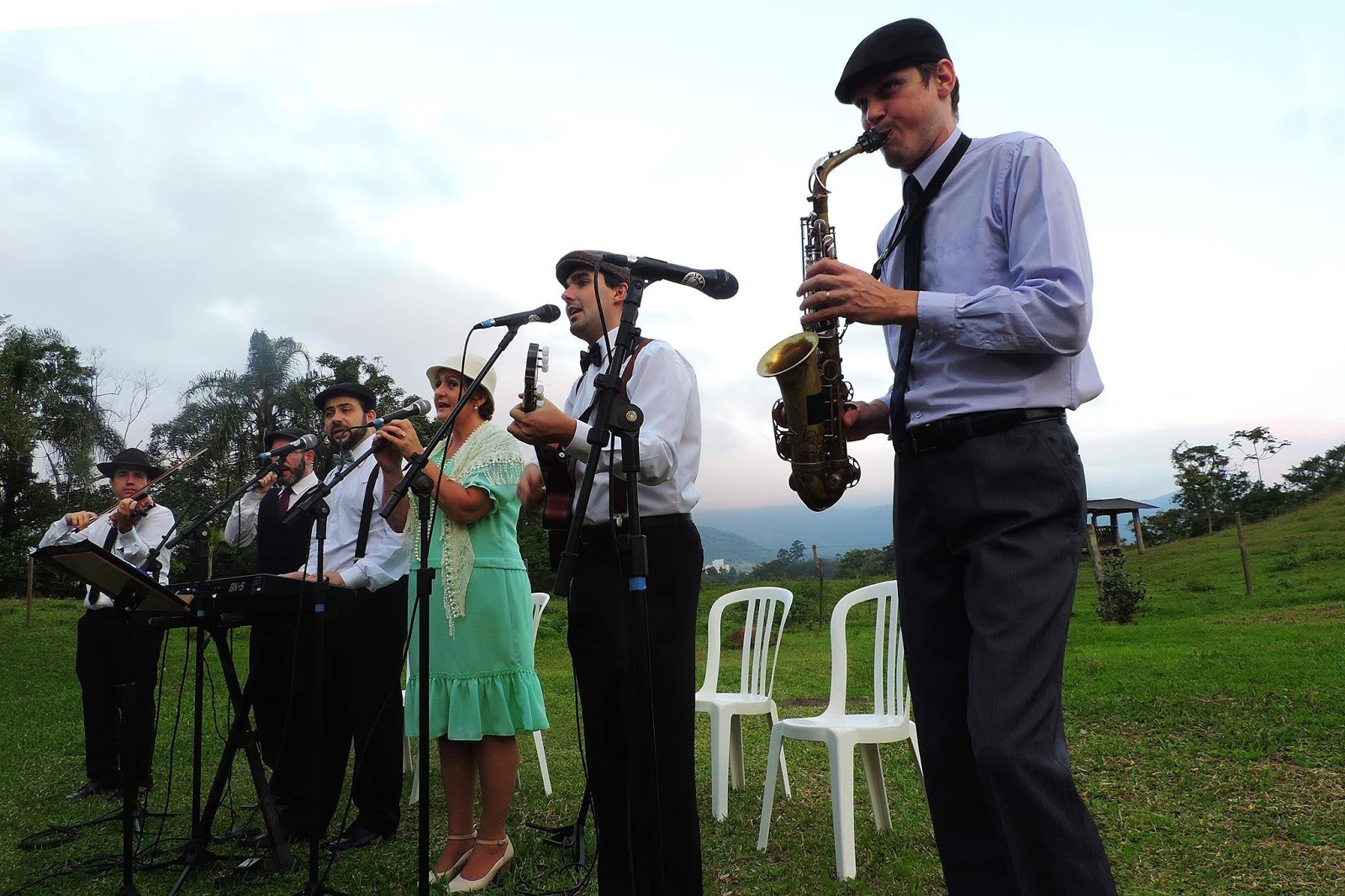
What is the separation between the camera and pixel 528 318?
323cm

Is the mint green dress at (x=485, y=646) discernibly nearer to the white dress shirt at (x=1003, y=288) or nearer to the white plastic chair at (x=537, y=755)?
the white plastic chair at (x=537, y=755)

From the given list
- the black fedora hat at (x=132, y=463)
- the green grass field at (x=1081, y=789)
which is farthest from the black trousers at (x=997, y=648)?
the black fedora hat at (x=132, y=463)

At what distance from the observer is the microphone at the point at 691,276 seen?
2.56 m

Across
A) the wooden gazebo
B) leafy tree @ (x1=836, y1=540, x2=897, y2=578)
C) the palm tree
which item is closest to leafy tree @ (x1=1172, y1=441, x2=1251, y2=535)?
the wooden gazebo

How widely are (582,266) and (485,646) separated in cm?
196

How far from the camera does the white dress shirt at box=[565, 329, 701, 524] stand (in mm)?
3135

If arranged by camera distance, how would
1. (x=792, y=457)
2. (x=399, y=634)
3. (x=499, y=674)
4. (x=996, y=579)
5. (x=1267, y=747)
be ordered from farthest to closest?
(x=1267, y=747)
(x=399, y=634)
(x=499, y=674)
(x=792, y=457)
(x=996, y=579)

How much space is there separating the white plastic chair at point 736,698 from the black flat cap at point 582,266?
2429mm

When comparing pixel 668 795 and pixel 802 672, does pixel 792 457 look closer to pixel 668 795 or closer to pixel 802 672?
pixel 668 795

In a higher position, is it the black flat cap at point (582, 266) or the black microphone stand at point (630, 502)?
the black flat cap at point (582, 266)

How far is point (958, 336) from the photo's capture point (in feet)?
6.80

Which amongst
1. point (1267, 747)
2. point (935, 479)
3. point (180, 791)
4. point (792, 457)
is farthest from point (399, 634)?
point (1267, 747)

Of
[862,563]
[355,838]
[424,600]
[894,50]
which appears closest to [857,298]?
[894,50]

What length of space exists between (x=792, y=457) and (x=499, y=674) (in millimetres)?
2360
